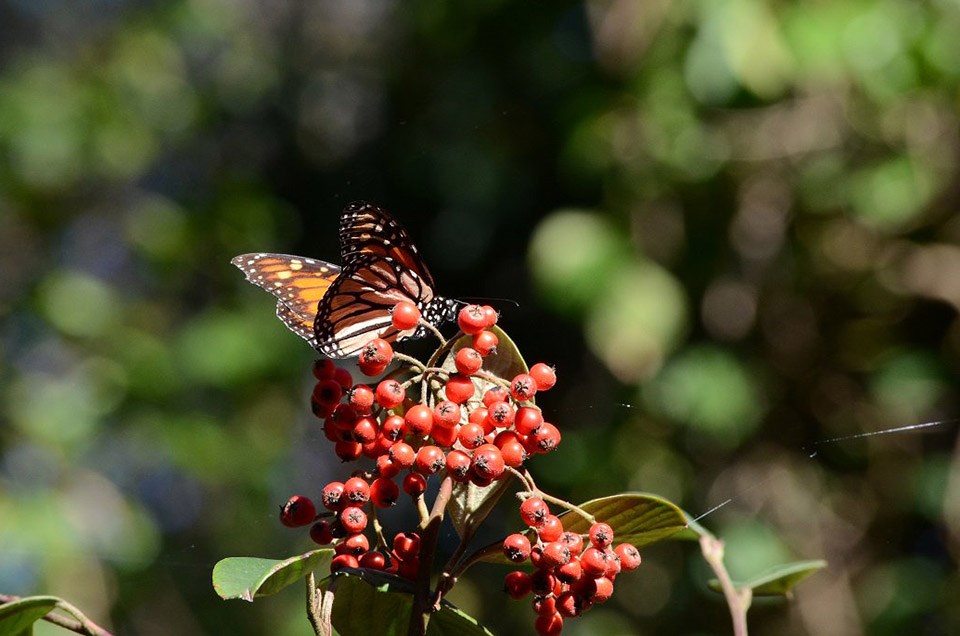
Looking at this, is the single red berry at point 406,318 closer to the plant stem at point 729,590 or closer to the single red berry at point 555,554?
the single red berry at point 555,554

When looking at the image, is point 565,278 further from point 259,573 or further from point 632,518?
point 259,573

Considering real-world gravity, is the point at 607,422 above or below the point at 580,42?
below

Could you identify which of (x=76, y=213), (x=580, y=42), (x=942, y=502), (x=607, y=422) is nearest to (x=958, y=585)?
(x=942, y=502)

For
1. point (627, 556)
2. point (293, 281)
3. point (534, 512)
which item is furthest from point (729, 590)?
point (293, 281)

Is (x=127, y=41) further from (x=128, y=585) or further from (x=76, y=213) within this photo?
(x=128, y=585)

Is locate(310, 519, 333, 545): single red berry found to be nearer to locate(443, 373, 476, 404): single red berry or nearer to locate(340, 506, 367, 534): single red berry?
locate(340, 506, 367, 534): single red berry

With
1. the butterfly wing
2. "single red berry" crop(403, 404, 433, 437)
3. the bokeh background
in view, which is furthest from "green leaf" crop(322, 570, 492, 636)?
the bokeh background
